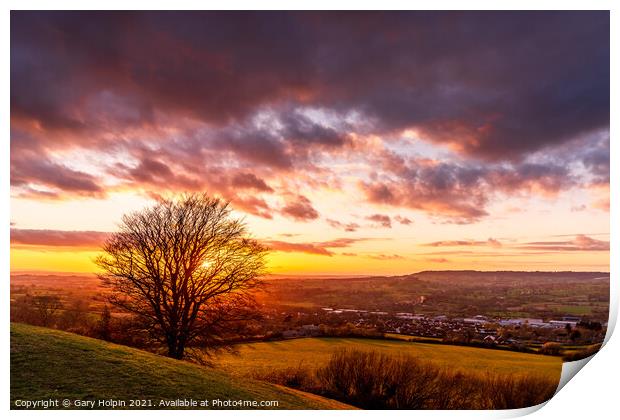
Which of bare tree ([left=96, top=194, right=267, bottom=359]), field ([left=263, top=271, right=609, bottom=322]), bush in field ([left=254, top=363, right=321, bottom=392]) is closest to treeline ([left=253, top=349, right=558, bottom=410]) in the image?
bush in field ([left=254, top=363, right=321, bottom=392])

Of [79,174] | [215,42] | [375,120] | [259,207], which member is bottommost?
[259,207]

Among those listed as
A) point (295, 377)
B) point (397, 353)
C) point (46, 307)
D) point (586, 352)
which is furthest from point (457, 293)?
point (46, 307)

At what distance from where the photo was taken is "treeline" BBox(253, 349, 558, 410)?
630 centimetres

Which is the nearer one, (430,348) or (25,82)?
(25,82)

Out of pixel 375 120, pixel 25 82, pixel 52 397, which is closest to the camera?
pixel 52 397

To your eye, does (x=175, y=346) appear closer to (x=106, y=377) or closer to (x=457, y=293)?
(x=106, y=377)

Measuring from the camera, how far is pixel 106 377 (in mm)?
5738

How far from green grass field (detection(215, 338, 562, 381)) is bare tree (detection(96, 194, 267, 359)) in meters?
0.85

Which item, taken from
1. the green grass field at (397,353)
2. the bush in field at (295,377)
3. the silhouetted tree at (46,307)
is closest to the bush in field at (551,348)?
the green grass field at (397,353)

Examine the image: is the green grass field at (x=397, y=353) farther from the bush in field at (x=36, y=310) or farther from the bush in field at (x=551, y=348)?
the bush in field at (x=36, y=310)
